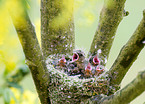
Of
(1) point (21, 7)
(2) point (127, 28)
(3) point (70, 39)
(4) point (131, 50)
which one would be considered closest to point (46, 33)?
(3) point (70, 39)

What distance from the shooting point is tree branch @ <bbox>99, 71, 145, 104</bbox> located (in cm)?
119

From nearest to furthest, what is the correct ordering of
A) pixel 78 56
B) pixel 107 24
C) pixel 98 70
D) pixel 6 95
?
pixel 6 95 → pixel 107 24 → pixel 98 70 → pixel 78 56

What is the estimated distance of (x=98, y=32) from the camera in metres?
2.47

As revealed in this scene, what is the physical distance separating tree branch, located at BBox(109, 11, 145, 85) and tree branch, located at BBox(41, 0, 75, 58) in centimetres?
88

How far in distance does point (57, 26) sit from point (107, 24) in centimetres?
55

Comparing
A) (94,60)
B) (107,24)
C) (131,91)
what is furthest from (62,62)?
(131,91)

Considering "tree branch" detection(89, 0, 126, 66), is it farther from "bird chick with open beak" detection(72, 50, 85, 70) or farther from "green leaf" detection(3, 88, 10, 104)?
"green leaf" detection(3, 88, 10, 104)

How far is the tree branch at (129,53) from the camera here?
4.95 feet

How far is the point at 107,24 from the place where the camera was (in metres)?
2.35

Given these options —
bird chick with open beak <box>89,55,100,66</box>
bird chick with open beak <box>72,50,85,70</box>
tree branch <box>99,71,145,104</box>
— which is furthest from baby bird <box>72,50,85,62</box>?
tree branch <box>99,71,145,104</box>

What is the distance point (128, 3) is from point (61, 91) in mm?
4251

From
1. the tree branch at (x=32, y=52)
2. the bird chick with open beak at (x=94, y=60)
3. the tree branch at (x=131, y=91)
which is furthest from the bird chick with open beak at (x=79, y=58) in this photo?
the tree branch at (x=131, y=91)

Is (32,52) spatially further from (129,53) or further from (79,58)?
(79,58)

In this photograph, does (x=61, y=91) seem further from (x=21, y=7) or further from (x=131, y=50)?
(x=21, y=7)
